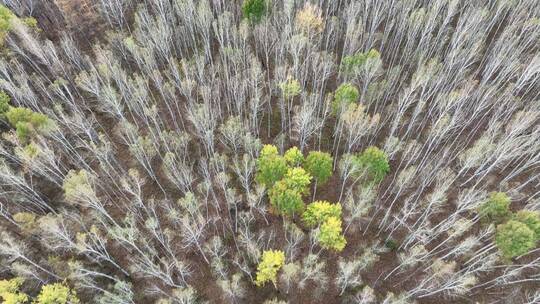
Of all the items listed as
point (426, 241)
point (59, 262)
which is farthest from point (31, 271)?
point (426, 241)

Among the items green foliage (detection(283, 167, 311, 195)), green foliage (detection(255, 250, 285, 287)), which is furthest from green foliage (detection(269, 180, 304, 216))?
green foliage (detection(255, 250, 285, 287))

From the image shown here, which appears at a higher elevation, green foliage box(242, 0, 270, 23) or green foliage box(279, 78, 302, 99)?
green foliage box(242, 0, 270, 23)

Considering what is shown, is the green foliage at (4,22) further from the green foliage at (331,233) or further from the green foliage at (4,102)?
the green foliage at (331,233)

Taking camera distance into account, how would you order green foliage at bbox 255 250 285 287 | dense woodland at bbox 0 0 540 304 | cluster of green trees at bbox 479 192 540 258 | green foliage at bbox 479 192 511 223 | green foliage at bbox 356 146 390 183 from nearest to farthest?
1. cluster of green trees at bbox 479 192 540 258
2. green foliage at bbox 255 250 285 287
3. green foliage at bbox 479 192 511 223
4. dense woodland at bbox 0 0 540 304
5. green foliage at bbox 356 146 390 183

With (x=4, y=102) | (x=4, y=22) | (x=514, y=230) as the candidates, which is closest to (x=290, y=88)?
(x=514, y=230)

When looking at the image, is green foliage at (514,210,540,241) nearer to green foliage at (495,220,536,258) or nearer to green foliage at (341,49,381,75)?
green foliage at (495,220,536,258)

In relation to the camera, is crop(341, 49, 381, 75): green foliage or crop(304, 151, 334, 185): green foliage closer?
crop(304, 151, 334, 185): green foliage
